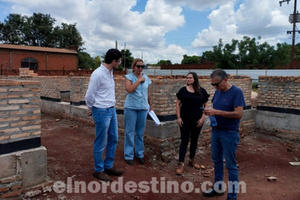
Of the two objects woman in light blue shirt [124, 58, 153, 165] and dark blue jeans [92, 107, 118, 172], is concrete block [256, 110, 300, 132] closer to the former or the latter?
woman in light blue shirt [124, 58, 153, 165]

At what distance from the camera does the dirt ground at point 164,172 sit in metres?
3.39

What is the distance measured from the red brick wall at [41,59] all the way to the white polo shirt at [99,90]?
23.7 metres

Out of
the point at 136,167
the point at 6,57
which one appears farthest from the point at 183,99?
the point at 6,57

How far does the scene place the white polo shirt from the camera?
3250 mm

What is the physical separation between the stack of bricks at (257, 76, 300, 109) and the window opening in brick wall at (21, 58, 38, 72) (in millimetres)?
28114

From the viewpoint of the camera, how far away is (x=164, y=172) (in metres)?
4.18

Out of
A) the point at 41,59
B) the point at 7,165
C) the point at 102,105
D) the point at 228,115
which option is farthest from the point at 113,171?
the point at 41,59

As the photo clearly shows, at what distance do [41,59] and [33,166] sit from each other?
29820mm

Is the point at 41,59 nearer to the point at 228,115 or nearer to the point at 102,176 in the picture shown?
the point at 102,176

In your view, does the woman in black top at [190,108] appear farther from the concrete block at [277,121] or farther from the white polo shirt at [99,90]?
the concrete block at [277,121]

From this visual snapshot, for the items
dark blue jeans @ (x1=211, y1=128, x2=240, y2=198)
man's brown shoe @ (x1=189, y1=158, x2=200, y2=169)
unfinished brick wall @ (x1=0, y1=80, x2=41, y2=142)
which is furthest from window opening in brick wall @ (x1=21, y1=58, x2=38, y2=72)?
dark blue jeans @ (x1=211, y1=128, x2=240, y2=198)

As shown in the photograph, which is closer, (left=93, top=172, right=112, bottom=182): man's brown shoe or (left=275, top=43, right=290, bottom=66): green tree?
(left=93, top=172, right=112, bottom=182): man's brown shoe

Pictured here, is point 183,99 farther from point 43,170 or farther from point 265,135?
point 265,135

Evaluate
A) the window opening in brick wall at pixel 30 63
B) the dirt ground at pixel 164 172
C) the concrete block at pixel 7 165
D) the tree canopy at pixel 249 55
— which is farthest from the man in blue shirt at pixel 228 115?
the window opening in brick wall at pixel 30 63
